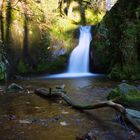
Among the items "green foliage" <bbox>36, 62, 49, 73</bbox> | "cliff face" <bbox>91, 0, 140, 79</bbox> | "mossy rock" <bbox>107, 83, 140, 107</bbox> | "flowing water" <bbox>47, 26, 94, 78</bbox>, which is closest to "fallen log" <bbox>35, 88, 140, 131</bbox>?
"mossy rock" <bbox>107, 83, 140, 107</bbox>

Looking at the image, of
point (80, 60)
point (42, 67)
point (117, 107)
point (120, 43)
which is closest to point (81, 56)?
point (80, 60)

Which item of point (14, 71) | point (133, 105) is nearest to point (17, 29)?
point (14, 71)

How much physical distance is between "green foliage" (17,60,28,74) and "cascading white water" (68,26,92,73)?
85.7 inches

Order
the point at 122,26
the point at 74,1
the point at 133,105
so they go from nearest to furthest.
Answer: the point at 133,105 < the point at 122,26 < the point at 74,1

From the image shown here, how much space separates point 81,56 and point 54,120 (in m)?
10.3

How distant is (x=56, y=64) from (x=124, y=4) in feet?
13.5

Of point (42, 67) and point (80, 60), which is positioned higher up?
point (80, 60)

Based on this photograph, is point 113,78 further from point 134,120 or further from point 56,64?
point 134,120

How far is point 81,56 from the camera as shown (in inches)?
715

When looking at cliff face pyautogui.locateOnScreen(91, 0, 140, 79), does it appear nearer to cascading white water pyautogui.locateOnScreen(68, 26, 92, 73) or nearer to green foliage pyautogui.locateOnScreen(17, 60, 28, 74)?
cascading white water pyautogui.locateOnScreen(68, 26, 92, 73)

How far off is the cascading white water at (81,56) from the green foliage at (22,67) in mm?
2176

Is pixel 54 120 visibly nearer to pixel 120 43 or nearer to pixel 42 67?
pixel 120 43

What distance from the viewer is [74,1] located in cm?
2473

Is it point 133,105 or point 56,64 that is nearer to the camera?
point 133,105
